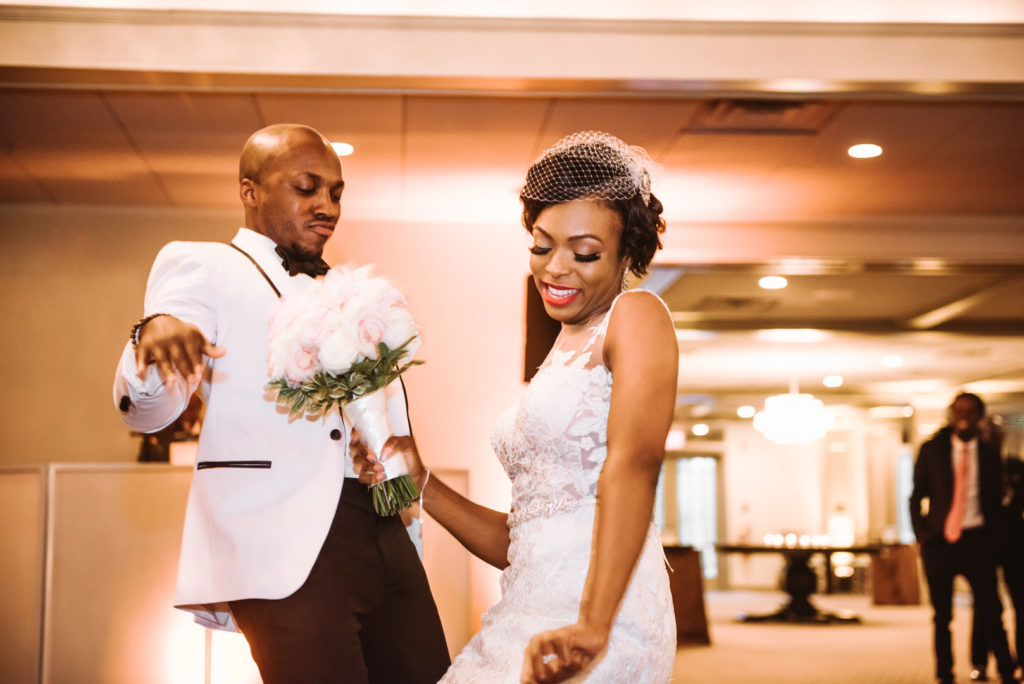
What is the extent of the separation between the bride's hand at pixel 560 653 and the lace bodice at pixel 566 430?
36 centimetres

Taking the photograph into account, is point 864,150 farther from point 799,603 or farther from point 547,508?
point 799,603

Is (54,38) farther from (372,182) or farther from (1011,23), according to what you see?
(1011,23)

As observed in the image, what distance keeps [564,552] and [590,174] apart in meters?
0.67

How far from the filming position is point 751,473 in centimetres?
1416

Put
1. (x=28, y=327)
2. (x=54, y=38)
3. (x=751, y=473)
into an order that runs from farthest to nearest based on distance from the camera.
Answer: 1. (x=751, y=473)
2. (x=28, y=327)
3. (x=54, y=38)

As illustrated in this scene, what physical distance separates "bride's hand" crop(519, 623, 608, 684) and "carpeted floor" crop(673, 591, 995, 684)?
5.77 meters

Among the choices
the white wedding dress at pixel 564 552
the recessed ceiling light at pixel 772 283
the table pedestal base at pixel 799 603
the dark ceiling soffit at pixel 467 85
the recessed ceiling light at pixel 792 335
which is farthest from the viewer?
the table pedestal base at pixel 799 603

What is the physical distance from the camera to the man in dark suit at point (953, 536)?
6.21 m

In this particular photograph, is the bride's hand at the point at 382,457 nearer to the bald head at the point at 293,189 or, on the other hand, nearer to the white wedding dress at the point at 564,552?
the white wedding dress at the point at 564,552

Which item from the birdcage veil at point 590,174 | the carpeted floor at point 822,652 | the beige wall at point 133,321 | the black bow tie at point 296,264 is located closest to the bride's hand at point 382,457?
the black bow tie at point 296,264

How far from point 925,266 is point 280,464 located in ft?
21.0

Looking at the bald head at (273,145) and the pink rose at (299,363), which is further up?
the bald head at (273,145)

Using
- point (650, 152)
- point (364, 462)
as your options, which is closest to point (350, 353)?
point (364, 462)

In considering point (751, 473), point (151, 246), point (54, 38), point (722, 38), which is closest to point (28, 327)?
point (151, 246)
